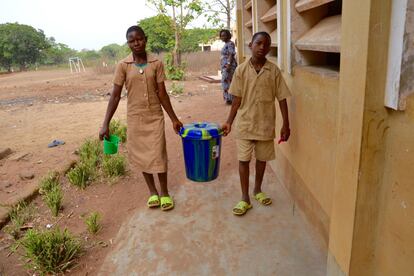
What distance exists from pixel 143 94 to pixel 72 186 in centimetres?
174

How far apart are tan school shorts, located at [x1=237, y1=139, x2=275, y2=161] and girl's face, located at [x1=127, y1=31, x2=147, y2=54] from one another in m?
1.24

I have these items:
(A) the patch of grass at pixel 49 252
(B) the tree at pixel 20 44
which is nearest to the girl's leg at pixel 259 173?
(A) the patch of grass at pixel 49 252

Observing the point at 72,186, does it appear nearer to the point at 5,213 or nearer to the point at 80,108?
the point at 5,213

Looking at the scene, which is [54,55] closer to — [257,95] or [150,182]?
[150,182]

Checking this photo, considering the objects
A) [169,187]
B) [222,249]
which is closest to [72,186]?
[169,187]

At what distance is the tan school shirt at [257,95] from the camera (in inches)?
123

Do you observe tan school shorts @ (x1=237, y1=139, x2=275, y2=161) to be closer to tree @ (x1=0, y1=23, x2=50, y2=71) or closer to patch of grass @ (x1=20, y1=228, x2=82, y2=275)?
patch of grass @ (x1=20, y1=228, x2=82, y2=275)

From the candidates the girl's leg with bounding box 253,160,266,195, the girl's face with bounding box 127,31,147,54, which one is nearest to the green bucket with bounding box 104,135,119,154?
the girl's face with bounding box 127,31,147,54

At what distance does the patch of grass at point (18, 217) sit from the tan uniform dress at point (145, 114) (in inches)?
46.9

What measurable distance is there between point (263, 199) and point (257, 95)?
3.50ft

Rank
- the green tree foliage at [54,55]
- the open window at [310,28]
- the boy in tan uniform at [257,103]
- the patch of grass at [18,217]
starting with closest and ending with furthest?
the open window at [310,28] < the boy in tan uniform at [257,103] < the patch of grass at [18,217] < the green tree foliage at [54,55]

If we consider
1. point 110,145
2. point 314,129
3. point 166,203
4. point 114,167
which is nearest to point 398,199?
point 314,129

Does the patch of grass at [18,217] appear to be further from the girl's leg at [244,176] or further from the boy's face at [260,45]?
the boy's face at [260,45]

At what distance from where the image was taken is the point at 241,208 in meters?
3.35
